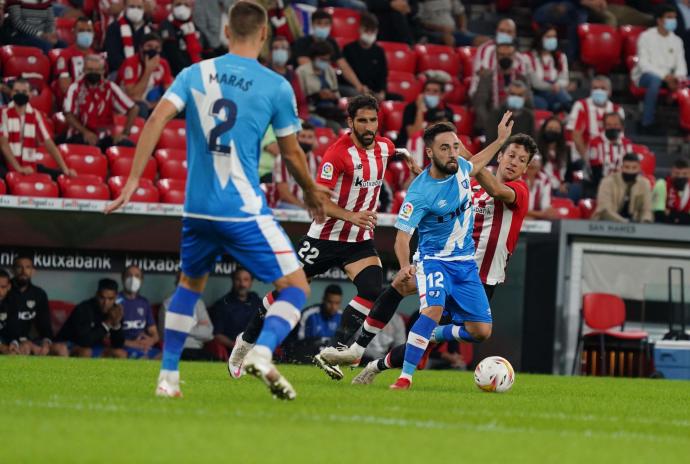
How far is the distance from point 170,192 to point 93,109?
67.7 inches

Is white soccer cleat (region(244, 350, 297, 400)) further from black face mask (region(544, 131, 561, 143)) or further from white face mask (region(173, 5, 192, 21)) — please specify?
black face mask (region(544, 131, 561, 143))

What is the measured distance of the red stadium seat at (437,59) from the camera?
2080 centimetres

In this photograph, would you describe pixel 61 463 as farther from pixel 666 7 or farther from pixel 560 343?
pixel 666 7

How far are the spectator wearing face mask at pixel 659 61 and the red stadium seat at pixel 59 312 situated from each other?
1023 cm

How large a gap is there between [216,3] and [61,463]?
14738mm

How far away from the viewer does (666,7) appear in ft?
73.3

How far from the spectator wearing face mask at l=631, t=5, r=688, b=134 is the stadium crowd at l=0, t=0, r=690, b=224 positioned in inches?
0.9

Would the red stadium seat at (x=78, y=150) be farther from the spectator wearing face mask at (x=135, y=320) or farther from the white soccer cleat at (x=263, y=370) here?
the white soccer cleat at (x=263, y=370)

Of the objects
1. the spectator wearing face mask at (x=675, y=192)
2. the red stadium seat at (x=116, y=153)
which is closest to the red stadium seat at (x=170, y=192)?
the red stadium seat at (x=116, y=153)

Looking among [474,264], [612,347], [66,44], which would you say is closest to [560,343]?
[612,347]

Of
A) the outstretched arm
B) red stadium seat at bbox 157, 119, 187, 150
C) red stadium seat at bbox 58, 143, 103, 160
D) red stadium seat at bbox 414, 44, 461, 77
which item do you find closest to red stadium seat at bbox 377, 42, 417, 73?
red stadium seat at bbox 414, 44, 461, 77

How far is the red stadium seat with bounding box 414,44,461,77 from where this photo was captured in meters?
20.8

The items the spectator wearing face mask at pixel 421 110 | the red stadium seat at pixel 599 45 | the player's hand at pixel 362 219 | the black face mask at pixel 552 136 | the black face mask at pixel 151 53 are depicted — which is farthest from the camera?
the red stadium seat at pixel 599 45

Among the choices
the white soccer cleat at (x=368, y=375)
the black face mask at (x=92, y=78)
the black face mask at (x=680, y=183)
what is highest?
the black face mask at (x=92, y=78)
